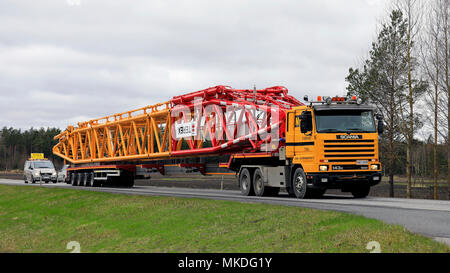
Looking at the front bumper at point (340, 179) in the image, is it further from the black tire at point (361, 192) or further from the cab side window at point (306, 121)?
the cab side window at point (306, 121)

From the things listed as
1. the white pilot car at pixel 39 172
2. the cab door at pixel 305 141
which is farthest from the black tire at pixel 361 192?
the white pilot car at pixel 39 172

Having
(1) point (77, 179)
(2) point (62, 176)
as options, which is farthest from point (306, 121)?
(2) point (62, 176)

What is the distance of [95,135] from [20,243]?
68.2 feet

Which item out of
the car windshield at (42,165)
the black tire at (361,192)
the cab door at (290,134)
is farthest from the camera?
the car windshield at (42,165)

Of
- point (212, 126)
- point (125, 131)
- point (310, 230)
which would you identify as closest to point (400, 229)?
point (310, 230)

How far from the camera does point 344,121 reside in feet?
59.9

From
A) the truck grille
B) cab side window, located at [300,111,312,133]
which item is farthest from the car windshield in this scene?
the truck grille

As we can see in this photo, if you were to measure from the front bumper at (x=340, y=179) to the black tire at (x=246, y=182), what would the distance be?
4.12 metres

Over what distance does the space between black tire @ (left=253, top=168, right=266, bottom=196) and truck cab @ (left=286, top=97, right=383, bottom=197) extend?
A: 8.42 ft

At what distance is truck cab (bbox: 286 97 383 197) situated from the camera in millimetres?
17953

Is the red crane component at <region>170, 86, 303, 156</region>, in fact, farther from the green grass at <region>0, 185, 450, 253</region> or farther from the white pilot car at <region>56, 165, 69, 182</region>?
the white pilot car at <region>56, 165, 69, 182</region>

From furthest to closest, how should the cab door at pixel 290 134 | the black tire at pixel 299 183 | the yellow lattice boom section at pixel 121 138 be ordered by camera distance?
the yellow lattice boom section at pixel 121 138, the cab door at pixel 290 134, the black tire at pixel 299 183

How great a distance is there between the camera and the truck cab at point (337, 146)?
58.9 ft

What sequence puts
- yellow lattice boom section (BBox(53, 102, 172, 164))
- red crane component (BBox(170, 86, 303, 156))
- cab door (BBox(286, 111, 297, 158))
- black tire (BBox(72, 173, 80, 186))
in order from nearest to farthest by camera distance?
cab door (BBox(286, 111, 297, 158)), red crane component (BBox(170, 86, 303, 156)), yellow lattice boom section (BBox(53, 102, 172, 164)), black tire (BBox(72, 173, 80, 186))
